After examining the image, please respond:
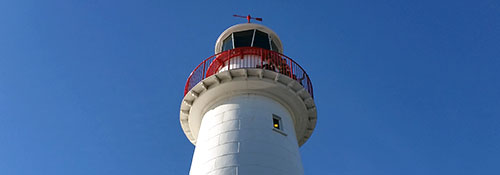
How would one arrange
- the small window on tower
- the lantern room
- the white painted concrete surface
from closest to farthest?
1. the white painted concrete surface
2. the small window on tower
3. the lantern room

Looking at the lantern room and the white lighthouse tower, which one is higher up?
the lantern room

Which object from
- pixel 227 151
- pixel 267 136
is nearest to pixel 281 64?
pixel 267 136

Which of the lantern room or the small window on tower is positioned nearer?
the small window on tower

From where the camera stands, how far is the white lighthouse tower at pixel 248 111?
934cm

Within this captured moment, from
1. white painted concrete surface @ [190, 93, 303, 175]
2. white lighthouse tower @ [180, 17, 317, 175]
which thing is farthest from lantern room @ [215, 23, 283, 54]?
white painted concrete surface @ [190, 93, 303, 175]

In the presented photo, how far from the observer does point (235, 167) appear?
352 inches

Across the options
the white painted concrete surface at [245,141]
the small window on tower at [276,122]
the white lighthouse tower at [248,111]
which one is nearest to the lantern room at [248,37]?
the white lighthouse tower at [248,111]

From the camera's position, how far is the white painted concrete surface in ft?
29.8

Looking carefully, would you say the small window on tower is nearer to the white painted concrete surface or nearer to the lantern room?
the white painted concrete surface

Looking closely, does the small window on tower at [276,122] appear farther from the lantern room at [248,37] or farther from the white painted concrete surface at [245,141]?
the lantern room at [248,37]

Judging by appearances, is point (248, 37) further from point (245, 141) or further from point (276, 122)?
point (245, 141)

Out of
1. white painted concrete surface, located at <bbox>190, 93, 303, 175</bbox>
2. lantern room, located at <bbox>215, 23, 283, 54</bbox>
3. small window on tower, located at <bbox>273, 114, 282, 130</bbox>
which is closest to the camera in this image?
white painted concrete surface, located at <bbox>190, 93, 303, 175</bbox>

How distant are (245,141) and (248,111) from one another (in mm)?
1138

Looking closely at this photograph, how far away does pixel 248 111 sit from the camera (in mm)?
10523
